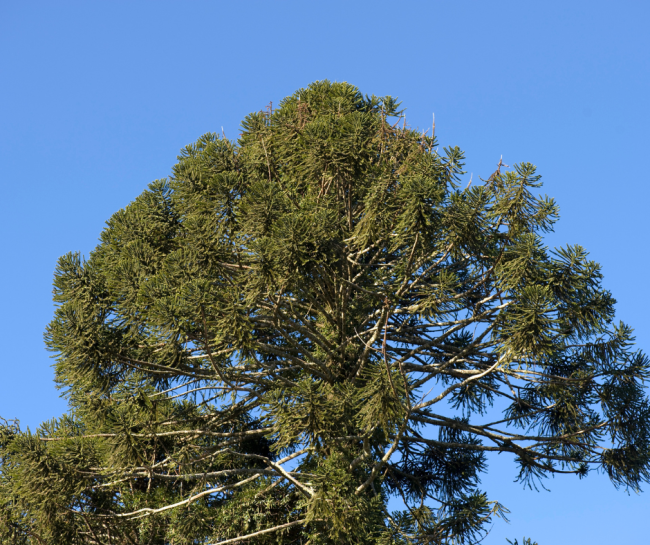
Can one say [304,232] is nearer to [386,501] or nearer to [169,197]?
[169,197]

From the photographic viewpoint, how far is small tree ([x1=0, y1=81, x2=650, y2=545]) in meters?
8.99

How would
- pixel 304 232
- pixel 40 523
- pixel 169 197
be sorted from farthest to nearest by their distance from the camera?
pixel 169 197 → pixel 40 523 → pixel 304 232

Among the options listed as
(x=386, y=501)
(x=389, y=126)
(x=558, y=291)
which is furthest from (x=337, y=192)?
(x=386, y=501)

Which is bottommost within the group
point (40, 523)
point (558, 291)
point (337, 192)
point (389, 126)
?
point (40, 523)

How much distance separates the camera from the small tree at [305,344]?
8.99m

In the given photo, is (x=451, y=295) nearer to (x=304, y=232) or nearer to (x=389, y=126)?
(x=304, y=232)

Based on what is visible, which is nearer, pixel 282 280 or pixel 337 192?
pixel 282 280

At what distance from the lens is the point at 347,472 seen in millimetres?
9109

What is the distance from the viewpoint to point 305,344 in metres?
11.8

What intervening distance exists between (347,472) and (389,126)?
471 cm

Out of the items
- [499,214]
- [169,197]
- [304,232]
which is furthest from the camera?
[169,197]

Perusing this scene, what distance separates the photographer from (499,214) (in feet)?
31.9

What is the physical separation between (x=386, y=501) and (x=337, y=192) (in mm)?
4556

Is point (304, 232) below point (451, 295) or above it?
above
